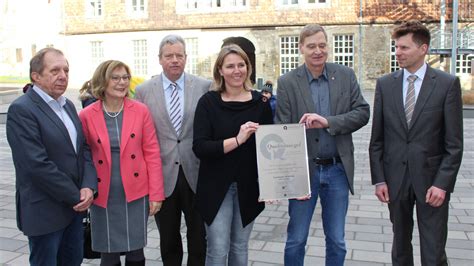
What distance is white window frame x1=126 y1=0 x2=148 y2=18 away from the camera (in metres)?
→ 33.6

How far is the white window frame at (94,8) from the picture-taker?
34.9 meters

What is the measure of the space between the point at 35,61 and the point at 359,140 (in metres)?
10.0

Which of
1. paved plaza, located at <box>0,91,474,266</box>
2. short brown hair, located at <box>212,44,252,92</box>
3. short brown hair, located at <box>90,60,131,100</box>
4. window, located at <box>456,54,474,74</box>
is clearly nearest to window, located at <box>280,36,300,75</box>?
window, located at <box>456,54,474,74</box>

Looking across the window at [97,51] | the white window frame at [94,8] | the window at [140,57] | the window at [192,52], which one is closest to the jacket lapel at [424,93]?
the window at [192,52]

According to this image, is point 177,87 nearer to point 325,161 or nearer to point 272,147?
point 272,147

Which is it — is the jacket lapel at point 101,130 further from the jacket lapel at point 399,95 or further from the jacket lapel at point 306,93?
the jacket lapel at point 399,95

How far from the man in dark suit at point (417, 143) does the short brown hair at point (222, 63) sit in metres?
1.02

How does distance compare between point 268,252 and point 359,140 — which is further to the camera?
point 359,140

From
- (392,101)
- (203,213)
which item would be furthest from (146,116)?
(392,101)

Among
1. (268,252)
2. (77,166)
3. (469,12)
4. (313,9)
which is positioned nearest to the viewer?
(77,166)

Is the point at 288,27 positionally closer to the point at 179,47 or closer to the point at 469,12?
the point at 469,12

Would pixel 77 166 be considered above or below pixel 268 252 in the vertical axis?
above

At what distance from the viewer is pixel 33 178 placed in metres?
3.04

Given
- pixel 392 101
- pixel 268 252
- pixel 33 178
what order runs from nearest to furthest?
pixel 33 178, pixel 392 101, pixel 268 252
